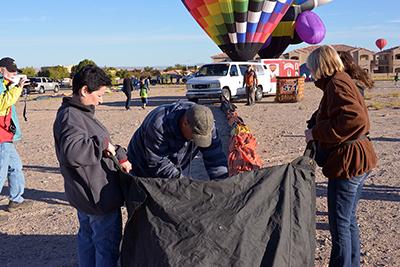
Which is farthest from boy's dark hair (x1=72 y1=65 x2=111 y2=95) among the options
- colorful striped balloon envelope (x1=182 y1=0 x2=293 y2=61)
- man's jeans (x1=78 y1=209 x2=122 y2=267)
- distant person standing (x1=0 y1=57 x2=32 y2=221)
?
colorful striped balloon envelope (x1=182 y1=0 x2=293 y2=61)

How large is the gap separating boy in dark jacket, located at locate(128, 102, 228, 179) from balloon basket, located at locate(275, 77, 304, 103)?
1922cm

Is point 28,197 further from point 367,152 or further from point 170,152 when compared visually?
point 367,152

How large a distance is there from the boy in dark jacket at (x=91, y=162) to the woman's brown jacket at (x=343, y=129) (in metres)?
1.42

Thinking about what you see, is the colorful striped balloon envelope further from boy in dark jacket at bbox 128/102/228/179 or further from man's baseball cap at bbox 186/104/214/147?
man's baseball cap at bbox 186/104/214/147

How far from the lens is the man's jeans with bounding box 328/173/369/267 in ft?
12.2

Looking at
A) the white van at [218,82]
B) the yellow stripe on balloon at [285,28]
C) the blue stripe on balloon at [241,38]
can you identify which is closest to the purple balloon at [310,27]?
the yellow stripe on balloon at [285,28]

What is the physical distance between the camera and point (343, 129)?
3.52m

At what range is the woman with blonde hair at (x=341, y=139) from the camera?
11.6 ft

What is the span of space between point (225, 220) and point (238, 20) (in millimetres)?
22252

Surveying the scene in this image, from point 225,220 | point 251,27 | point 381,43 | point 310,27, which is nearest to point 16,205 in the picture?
point 225,220

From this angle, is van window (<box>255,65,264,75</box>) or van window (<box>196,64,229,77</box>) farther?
van window (<box>255,65,264,75</box>)

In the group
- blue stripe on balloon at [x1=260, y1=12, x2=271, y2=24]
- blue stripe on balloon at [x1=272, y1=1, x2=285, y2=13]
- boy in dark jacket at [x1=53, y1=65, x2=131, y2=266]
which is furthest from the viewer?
blue stripe on balloon at [x1=260, y1=12, x2=271, y2=24]

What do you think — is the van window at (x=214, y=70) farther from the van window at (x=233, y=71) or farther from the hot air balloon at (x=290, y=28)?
the hot air balloon at (x=290, y=28)

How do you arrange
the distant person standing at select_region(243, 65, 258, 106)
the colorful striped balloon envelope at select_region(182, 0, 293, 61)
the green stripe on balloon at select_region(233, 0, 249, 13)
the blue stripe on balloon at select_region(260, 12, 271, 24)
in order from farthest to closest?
the blue stripe on balloon at select_region(260, 12, 271, 24) < the colorful striped balloon envelope at select_region(182, 0, 293, 61) < the green stripe on balloon at select_region(233, 0, 249, 13) < the distant person standing at select_region(243, 65, 258, 106)
